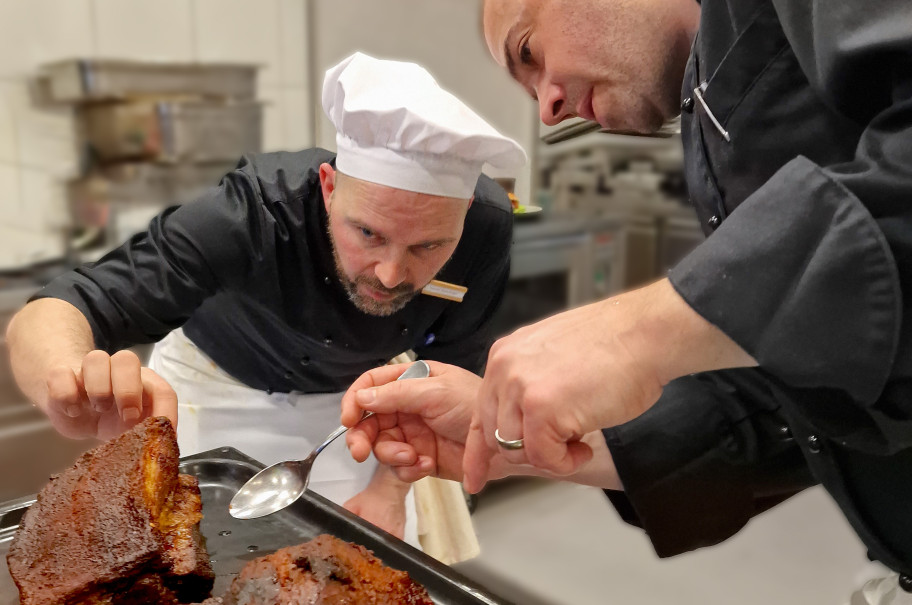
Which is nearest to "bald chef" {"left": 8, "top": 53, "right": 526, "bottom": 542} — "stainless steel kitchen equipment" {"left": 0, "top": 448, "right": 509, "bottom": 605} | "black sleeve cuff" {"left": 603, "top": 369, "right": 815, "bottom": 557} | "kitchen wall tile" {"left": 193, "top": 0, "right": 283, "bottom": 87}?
"stainless steel kitchen equipment" {"left": 0, "top": 448, "right": 509, "bottom": 605}

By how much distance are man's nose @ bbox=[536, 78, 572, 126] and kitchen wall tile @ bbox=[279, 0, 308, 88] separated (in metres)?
1.48

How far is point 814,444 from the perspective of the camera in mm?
776

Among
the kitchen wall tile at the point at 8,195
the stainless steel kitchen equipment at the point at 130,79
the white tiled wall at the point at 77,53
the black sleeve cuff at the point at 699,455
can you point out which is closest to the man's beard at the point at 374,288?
the black sleeve cuff at the point at 699,455

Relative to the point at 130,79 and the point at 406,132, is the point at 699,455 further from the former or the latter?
the point at 130,79

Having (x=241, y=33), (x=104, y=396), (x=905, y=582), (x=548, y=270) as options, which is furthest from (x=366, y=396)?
(x=241, y=33)

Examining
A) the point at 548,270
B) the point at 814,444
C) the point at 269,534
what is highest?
the point at 814,444

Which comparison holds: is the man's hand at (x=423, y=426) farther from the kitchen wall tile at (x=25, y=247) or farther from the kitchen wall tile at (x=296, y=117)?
the kitchen wall tile at (x=296, y=117)

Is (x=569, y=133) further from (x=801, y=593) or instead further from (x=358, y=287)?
(x=801, y=593)

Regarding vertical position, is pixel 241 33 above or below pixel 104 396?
above

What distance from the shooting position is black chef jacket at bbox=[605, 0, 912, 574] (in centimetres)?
49

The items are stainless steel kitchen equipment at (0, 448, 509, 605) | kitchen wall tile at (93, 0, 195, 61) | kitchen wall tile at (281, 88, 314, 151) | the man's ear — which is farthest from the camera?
kitchen wall tile at (281, 88, 314, 151)

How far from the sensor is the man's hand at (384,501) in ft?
3.28

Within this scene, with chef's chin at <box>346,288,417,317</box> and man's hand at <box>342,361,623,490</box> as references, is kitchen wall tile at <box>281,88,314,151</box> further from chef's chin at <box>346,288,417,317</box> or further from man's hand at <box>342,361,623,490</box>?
man's hand at <box>342,361,623,490</box>

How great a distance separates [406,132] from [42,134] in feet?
4.62
